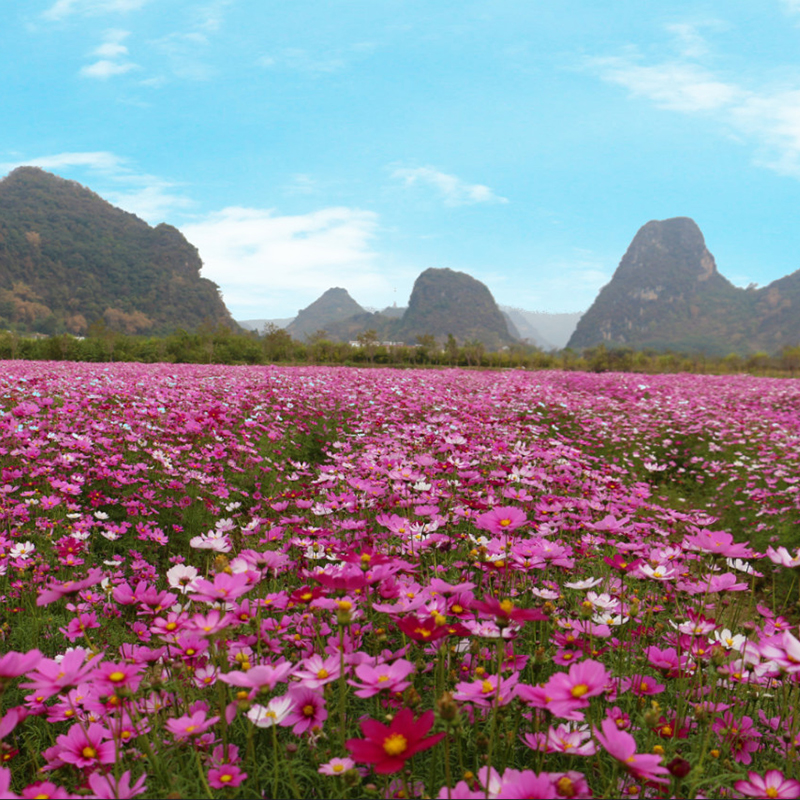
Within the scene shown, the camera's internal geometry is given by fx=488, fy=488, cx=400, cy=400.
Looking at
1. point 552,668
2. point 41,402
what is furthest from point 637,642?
point 41,402

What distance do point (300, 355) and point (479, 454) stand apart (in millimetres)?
42043

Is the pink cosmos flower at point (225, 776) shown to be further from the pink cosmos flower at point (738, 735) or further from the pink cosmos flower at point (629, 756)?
the pink cosmos flower at point (738, 735)

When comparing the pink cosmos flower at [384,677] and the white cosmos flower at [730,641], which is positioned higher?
the pink cosmos flower at [384,677]

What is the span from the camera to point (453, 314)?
185250 millimetres

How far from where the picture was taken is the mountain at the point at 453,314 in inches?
6841

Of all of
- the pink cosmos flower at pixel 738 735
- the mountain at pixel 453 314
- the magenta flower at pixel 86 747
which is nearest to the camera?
the magenta flower at pixel 86 747

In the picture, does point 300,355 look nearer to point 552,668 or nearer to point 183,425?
point 183,425

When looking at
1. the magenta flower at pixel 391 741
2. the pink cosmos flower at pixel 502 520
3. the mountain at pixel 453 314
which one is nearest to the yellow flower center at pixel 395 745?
the magenta flower at pixel 391 741

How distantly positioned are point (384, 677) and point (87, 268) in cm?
13061

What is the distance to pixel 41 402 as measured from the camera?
554cm

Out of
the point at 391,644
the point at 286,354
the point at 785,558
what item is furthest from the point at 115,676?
the point at 286,354

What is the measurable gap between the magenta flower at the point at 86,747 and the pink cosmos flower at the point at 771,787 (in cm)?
139

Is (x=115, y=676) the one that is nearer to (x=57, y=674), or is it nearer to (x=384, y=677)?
(x=57, y=674)

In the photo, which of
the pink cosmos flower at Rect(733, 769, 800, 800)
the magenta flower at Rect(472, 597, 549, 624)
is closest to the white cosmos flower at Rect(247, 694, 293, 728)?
the magenta flower at Rect(472, 597, 549, 624)
